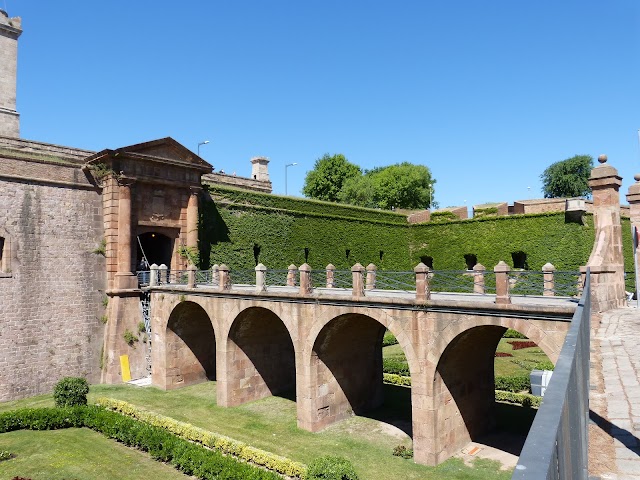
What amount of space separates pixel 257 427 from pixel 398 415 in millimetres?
5709

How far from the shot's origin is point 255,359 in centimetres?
2291

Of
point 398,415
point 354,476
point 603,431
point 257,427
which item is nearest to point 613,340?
point 603,431

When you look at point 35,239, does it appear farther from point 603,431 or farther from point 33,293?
point 603,431

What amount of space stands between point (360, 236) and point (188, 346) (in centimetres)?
1700

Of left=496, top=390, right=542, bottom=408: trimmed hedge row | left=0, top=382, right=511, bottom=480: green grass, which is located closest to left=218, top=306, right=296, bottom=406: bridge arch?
left=0, top=382, right=511, bottom=480: green grass

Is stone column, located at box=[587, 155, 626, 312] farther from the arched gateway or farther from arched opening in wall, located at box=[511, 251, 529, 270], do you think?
arched opening in wall, located at box=[511, 251, 529, 270]

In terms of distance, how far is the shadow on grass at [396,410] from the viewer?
19027 mm

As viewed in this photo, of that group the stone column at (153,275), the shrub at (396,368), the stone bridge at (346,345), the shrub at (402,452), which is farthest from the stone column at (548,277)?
the stone column at (153,275)

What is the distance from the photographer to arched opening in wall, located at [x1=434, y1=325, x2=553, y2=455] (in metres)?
15.6

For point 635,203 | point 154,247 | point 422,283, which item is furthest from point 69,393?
point 635,203

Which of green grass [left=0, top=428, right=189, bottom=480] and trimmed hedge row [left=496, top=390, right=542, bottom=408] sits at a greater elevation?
trimmed hedge row [left=496, top=390, right=542, bottom=408]

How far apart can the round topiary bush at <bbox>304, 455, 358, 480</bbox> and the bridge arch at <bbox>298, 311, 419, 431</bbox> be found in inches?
207

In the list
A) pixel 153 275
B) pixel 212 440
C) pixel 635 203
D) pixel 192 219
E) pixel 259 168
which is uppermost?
pixel 259 168

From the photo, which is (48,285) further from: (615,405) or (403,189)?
(403,189)
